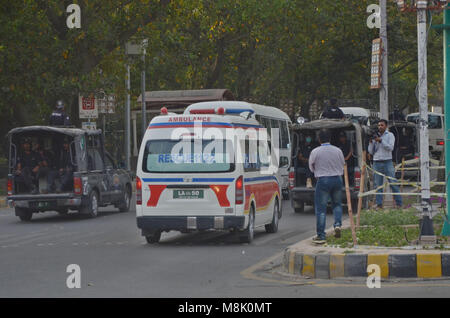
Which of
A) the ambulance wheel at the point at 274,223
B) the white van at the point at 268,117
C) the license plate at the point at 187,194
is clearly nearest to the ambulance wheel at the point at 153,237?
the license plate at the point at 187,194

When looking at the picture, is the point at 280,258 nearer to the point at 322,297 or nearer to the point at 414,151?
the point at 322,297

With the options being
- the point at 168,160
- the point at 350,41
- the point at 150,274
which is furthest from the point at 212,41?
the point at 150,274

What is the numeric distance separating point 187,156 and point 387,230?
3663 mm

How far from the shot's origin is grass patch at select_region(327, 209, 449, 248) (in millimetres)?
12938

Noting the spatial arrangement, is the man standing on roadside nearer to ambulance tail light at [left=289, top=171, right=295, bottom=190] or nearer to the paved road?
the paved road

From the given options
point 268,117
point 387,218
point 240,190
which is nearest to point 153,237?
point 240,190

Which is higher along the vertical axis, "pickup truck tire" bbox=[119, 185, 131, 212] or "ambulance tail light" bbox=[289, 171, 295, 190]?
"ambulance tail light" bbox=[289, 171, 295, 190]

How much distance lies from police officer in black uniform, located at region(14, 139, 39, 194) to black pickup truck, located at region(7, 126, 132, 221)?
0.18 feet

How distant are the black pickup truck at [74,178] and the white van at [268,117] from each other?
3.29 meters

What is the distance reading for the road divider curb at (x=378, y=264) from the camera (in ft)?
36.8

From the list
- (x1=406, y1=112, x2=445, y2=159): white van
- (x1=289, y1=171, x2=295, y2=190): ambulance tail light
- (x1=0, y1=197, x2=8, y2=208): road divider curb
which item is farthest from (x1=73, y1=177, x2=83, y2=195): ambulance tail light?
(x1=406, y1=112, x2=445, y2=159): white van
